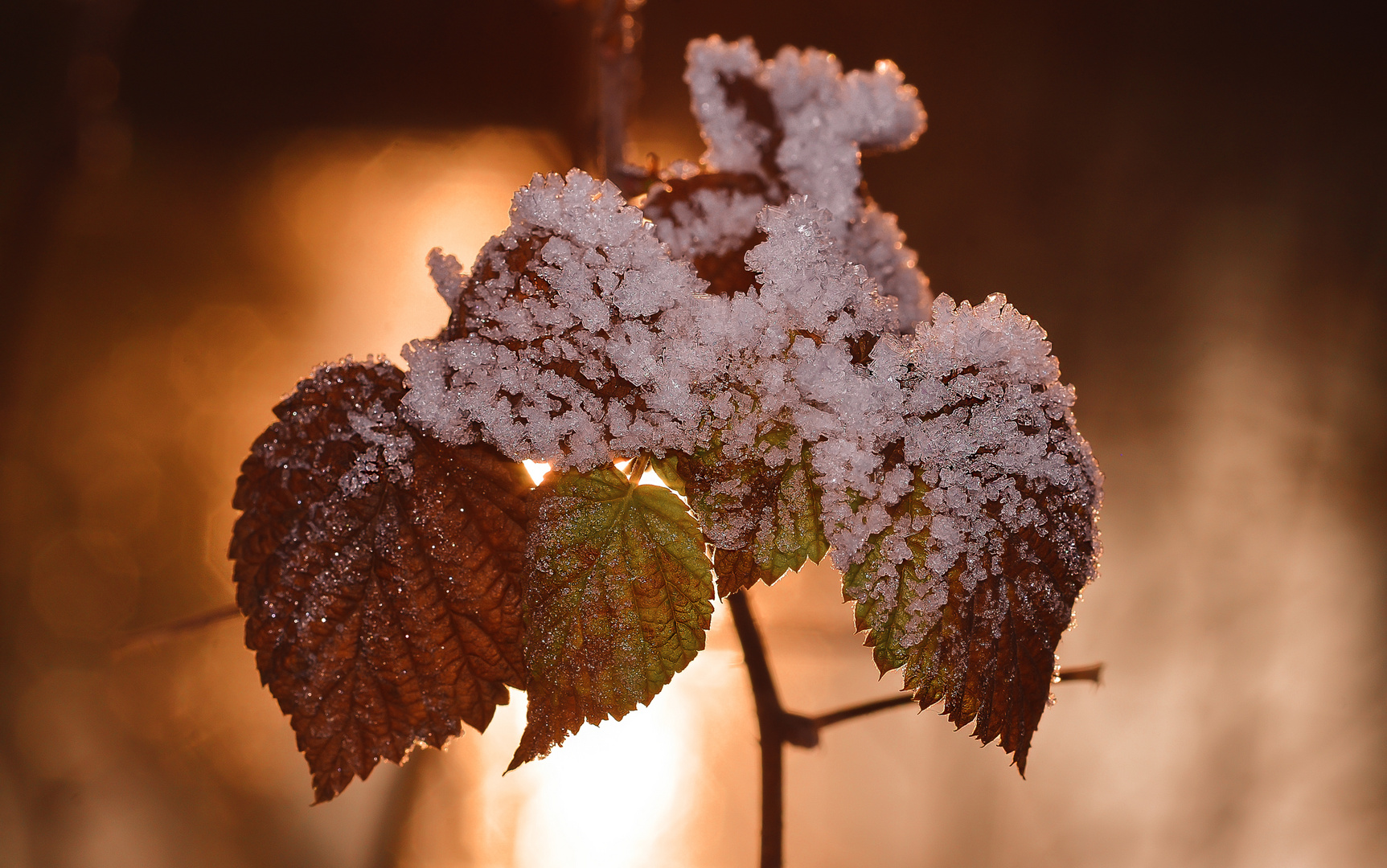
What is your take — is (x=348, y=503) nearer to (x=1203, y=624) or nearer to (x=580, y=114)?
(x=580, y=114)

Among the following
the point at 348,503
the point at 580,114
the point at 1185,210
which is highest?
the point at 1185,210

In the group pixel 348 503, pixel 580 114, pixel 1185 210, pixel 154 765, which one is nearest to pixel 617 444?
pixel 348 503

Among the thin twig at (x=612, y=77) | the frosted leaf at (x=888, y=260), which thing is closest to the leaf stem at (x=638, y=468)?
the frosted leaf at (x=888, y=260)

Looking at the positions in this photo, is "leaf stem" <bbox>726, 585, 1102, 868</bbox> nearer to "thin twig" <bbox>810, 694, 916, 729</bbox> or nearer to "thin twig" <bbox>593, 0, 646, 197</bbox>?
"thin twig" <bbox>810, 694, 916, 729</bbox>

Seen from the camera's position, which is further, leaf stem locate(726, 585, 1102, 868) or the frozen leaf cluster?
leaf stem locate(726, 585, 1102, 868)

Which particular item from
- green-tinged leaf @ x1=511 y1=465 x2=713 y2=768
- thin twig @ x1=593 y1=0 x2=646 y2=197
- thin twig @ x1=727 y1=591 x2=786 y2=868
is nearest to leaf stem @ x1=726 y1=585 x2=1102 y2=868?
thin twig @ x1=727 y1=591 x2=786 y2=868

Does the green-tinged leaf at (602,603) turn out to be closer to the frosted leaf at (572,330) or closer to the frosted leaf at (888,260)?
the frosted leaf at (572,330)
